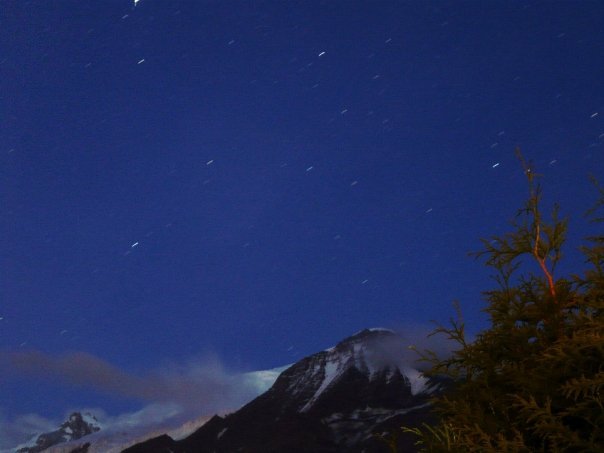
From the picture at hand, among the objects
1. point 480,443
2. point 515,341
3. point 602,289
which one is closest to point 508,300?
point 515,341

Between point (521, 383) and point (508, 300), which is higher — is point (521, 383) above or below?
below

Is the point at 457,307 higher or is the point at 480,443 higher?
the point at 457,307

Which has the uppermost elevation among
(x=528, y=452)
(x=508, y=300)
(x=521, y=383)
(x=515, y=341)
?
(x=508, y=300)

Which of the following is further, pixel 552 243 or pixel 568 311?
pixel 552 243

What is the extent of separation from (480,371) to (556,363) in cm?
145

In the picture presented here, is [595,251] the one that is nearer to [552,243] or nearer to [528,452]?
[552,243]

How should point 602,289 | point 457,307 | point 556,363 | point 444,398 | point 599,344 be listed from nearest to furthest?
1. point 599,344
2. point 556,363
3. point 602,289
4. point 444,398
5. point 457,307

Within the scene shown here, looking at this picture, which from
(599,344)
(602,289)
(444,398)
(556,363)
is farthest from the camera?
(444,398)

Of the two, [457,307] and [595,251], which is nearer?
[595,251]

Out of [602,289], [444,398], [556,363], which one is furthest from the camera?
[444,398]

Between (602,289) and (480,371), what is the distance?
176cm

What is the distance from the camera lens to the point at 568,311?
798 cm

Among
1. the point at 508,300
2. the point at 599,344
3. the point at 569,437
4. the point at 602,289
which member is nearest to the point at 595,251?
the point at 602,289

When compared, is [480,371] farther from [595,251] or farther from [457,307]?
[595,251]
